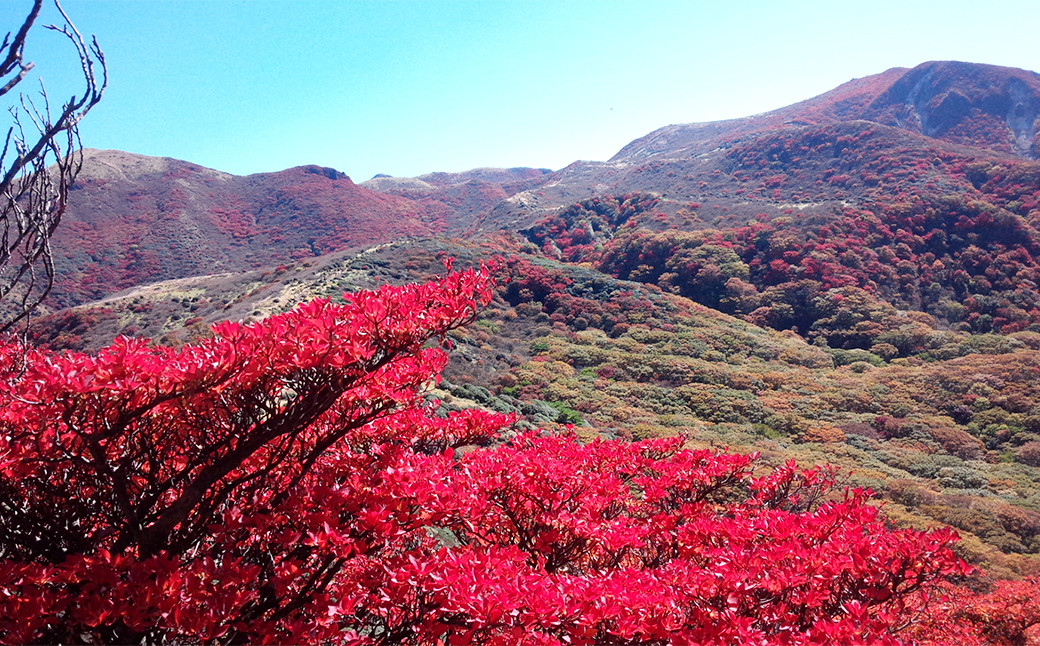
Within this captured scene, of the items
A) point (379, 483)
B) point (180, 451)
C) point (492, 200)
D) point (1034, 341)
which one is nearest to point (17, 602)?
point (180, 451)

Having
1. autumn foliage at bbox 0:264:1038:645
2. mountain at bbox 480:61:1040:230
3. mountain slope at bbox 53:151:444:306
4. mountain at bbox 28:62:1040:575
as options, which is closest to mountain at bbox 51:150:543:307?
mountain slope at bbox 53:151:444:306

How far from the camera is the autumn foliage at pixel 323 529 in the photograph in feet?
6.49

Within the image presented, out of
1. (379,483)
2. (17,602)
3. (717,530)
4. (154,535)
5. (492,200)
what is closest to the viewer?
(17,602)

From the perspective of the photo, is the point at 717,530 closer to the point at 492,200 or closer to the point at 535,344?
the point at 535,344

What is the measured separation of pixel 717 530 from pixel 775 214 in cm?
3569

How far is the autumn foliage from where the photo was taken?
198 centimetres

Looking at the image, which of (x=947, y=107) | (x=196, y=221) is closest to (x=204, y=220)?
(x=196, y=221)

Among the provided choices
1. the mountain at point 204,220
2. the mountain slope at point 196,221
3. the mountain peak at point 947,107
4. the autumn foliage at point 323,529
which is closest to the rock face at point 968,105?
the mountain peak at point 947,107

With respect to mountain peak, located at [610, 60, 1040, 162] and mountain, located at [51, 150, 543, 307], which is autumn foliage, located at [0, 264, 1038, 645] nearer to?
mountain, located at [51, 150, 543, 307]

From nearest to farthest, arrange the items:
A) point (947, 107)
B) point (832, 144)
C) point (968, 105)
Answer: point (832, 144), point (968, 105), point (947, 107)

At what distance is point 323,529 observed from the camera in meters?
2.36

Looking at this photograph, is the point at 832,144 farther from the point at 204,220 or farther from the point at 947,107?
the point at 204,220

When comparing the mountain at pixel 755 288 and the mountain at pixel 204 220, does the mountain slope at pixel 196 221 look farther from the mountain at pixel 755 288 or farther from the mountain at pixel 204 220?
the mountain at pixel 755 288

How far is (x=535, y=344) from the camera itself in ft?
66.5
